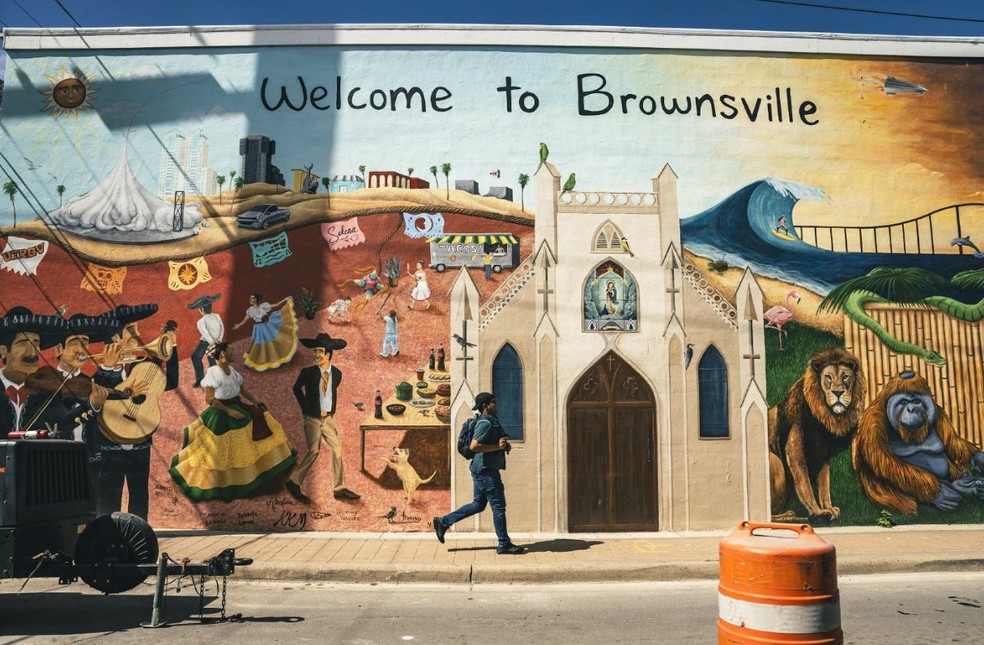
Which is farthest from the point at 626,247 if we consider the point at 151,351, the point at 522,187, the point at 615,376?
the point at 151,351

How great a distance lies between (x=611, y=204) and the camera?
12.0 m

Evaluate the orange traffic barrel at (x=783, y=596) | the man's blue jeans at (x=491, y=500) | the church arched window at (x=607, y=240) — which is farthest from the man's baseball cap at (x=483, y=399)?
the orange traffic barrel at (x=783, y=596)

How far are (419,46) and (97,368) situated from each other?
6780 mm

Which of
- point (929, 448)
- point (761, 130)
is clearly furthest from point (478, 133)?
point (929, 448)

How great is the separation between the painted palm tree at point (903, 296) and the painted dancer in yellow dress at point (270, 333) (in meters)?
7.80

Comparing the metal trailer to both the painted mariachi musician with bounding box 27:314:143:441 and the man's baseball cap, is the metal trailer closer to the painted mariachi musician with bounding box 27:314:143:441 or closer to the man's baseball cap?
the man's baseball cap

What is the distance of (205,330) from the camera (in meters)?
11.8

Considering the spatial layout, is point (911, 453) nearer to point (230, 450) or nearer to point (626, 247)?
point (626, 247)

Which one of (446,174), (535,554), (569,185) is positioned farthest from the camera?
(446,174)

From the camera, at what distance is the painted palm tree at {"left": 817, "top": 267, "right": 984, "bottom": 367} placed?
39.8 ft

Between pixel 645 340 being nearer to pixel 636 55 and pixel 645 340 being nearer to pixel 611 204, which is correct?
pixel 611 204

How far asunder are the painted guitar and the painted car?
8.18ft

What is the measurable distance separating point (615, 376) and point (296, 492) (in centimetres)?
481

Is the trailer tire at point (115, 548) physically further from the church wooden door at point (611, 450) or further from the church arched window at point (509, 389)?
the church wooden door at point (611, 450)
